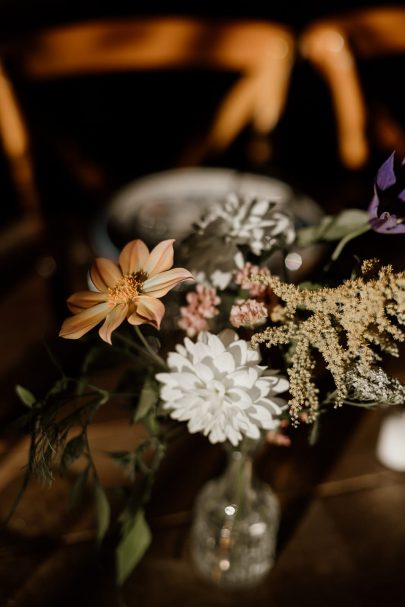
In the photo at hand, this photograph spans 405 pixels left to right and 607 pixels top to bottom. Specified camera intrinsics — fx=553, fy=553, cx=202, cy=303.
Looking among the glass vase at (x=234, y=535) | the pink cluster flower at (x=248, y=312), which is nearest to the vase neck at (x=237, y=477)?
the glass vase at (x=234, y=535)

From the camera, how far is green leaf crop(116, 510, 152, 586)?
0.55 meters

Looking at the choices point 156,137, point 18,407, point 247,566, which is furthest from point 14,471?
point 156,137

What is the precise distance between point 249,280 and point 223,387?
0.29 feet

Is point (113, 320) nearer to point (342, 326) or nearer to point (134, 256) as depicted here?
point (134, 256)

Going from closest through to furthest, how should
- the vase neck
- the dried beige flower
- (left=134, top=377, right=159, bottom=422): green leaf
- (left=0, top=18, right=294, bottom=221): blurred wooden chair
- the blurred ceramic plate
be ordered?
the dried beige flower, (left=134, top=377, right=159, bottom=422): green leaf, the vase neck, the blurred ceramic plate, (left=0, top=18, right=294, bottom=221): blurred wooden chair

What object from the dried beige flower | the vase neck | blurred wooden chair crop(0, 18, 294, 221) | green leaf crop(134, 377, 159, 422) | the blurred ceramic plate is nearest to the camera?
the dried beige flower

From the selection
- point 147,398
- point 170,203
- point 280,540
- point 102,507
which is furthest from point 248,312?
point 170,203

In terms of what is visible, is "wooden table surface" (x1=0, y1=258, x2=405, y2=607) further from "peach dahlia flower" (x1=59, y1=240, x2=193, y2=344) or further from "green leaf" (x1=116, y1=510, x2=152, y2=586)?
"peach dahlia flower" (x1=59, y1=240, x2=193, y2=344)

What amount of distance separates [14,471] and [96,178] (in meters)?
0.96

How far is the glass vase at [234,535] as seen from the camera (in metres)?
0.64

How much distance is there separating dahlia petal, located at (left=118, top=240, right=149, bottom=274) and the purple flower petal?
0.19 metres

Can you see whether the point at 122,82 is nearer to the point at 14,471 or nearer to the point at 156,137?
the point at 156,137

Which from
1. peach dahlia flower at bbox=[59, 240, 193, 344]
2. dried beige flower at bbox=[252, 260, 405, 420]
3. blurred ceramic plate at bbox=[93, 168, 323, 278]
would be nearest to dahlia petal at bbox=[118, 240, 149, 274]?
peach dahlia flower at bbox=[59, 240, 193, 344]

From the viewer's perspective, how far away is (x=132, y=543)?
0.55 m
